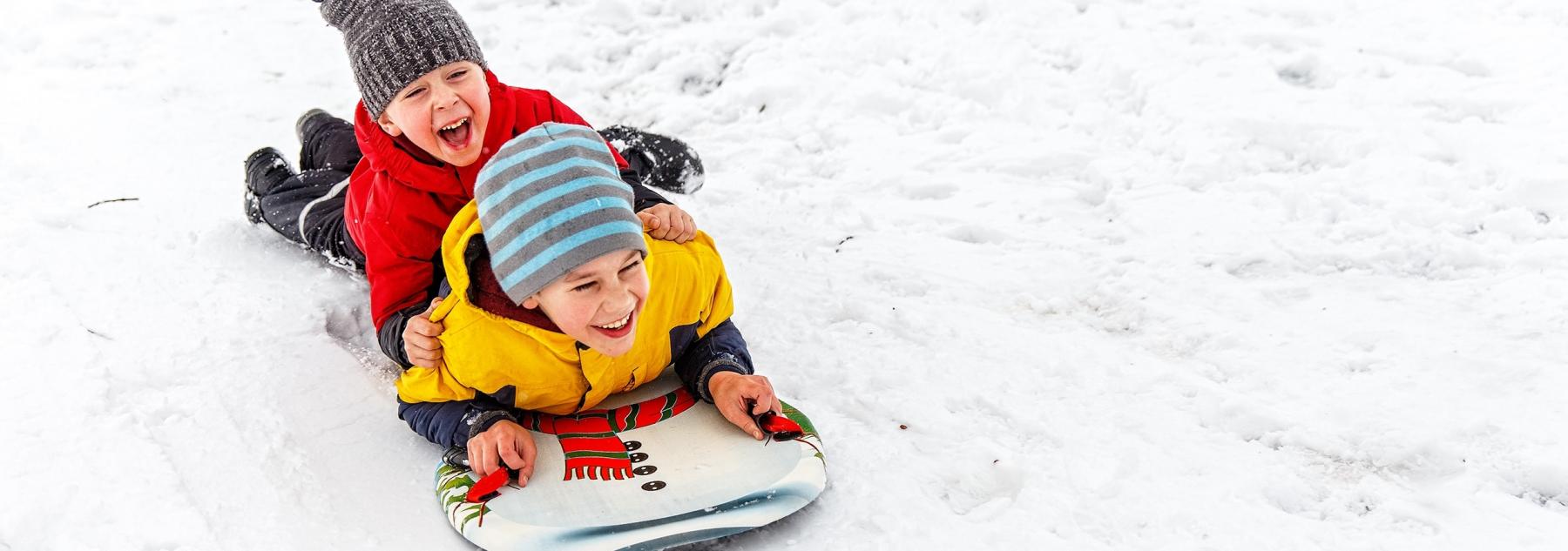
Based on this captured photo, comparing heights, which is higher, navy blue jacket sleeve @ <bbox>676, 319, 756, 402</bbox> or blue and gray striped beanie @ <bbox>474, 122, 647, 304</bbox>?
blue and gray striped beanie @ <bbox>474, 122, 647, 304</bbox>

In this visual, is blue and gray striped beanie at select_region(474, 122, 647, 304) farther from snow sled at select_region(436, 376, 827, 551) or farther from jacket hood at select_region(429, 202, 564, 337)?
snow sled at select_region(436, 376, 827, 551)

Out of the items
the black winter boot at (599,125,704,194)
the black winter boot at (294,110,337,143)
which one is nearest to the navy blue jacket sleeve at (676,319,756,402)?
the black winter boot at (599,125,704,194)

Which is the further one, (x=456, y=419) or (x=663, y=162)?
(x=663, y=162)

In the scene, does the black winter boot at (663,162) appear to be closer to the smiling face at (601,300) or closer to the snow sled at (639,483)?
the snow sled at (639,483)

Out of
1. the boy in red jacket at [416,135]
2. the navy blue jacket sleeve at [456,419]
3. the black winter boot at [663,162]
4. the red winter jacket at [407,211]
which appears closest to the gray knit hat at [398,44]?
the boy in red jacket at [416,135]

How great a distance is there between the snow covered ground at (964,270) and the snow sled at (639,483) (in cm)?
7

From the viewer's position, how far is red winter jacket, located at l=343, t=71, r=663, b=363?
2566 mm

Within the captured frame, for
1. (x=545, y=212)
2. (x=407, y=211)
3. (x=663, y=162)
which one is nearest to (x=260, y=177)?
(x=407, y=211)

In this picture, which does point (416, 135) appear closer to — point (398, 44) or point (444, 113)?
point (444, 113)

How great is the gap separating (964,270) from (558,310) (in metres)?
1.31

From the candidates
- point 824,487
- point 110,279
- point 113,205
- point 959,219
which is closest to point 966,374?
point 824,487

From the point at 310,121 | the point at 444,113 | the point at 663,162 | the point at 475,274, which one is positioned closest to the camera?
the point at 475,274

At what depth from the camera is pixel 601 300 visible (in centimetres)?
207

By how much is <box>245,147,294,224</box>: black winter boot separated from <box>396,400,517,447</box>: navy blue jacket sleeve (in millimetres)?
1251
